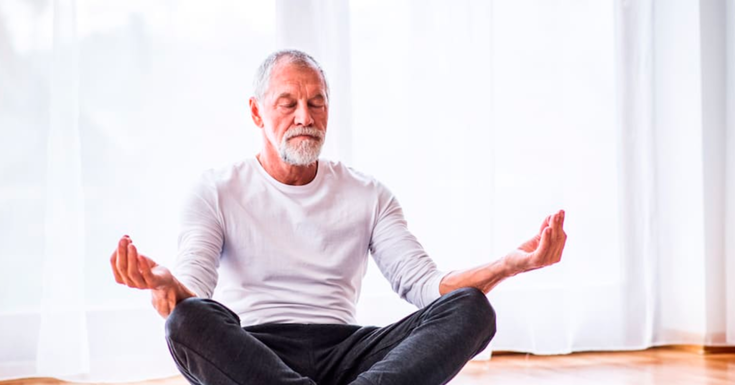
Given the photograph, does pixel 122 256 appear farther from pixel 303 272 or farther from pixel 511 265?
pixel 511 265

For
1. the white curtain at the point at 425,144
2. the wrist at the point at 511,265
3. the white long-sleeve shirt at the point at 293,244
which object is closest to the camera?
the wrist at the point at 511,265

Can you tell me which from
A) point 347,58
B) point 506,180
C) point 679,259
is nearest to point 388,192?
point 347,58

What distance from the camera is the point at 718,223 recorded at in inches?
129

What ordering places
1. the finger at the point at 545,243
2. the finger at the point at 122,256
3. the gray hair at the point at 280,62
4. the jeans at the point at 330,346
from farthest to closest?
the gray hair at the point at 280,62 → the finger at the point at 545,243 → the jeans at the point at 330,346 → the finger at the point at 122,256

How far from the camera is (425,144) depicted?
300 cm

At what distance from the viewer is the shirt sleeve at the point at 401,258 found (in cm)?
191

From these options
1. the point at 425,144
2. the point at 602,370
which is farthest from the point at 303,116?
the point at 602,370

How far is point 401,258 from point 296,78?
51 centimetres

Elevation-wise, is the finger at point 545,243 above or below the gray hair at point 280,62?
below

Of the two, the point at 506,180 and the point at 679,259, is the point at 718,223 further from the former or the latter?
the point at 506,180

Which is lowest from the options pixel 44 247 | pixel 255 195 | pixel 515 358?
pixel 515 358

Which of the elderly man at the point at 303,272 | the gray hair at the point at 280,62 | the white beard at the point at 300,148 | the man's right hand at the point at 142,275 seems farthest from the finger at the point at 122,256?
the gray hair at the point at 280,62

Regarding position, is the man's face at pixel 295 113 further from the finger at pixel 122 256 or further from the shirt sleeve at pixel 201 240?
the finger at pixel 122 256

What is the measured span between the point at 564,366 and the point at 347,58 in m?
1.36
